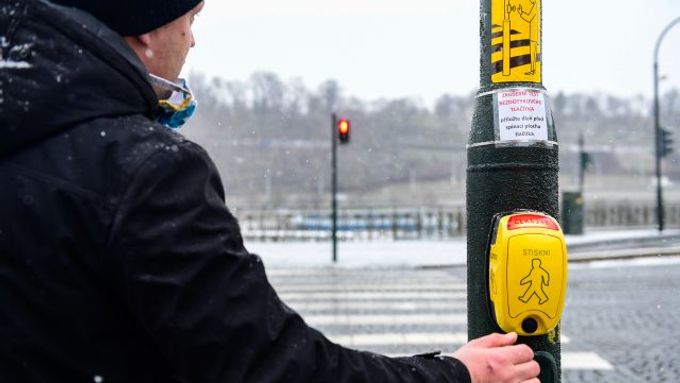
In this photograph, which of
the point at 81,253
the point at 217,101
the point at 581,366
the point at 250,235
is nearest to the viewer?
the point at 81,253

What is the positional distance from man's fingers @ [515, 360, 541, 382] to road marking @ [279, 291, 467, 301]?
8.35 meters

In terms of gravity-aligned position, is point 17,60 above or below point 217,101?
below

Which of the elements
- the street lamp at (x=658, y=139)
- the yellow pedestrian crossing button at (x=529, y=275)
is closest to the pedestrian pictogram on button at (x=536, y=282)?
the yellow pedestrian crossing button at (x=529, y=275)

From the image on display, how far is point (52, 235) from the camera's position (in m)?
1.10

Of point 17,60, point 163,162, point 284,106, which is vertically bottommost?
point 163,162

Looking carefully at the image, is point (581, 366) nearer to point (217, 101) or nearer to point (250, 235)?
point (250, 235)

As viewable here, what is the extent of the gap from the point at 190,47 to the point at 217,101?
96541 millimetres

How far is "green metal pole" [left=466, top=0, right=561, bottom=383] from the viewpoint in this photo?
165 centimetres

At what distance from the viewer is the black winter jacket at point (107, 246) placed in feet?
3.55

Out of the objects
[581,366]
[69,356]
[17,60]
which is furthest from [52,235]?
[581,366]

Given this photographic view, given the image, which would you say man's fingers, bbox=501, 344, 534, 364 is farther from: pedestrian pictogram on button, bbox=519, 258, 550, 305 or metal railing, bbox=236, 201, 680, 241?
metal railing, bbox=236, 201, 680, 241

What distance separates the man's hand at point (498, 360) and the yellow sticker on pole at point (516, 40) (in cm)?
64

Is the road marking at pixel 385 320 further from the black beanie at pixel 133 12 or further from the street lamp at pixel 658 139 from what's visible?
the street lamp at pixel 658 139

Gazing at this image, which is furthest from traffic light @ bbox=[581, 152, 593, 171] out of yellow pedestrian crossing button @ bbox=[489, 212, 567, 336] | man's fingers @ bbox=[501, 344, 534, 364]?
man's fingers @ bbox=[501, 344, 534, 364]
